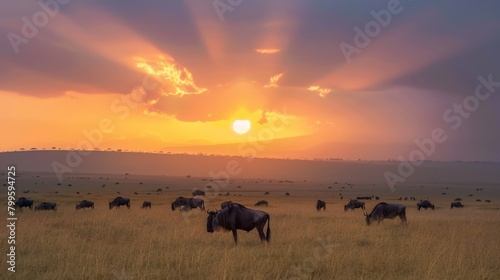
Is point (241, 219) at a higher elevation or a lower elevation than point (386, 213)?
higher

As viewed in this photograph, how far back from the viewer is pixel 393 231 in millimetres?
17453

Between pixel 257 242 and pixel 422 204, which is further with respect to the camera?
pixel 422 204

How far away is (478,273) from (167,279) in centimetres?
662

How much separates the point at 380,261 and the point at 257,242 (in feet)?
16.3

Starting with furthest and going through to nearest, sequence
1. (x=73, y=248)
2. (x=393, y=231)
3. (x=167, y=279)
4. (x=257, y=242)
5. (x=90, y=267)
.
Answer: (x=393, y=231) → (x=257, y=242) → (x=73, y=248) → (x=90, y=267) → (x=167, y=279)

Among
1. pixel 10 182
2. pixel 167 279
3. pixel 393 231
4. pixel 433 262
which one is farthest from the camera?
pixel 393 231

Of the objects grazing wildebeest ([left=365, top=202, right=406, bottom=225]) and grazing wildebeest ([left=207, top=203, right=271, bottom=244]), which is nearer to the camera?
grazing wildebeest ([left=207, top=203, right=271, bottom=244])

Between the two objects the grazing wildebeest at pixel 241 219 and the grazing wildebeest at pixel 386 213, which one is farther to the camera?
the grazing wildebeest at pixel 386 213

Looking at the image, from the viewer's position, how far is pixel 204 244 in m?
13.1

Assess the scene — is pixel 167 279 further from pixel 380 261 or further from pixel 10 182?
pixel 10 182

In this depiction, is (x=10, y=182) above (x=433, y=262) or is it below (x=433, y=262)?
above

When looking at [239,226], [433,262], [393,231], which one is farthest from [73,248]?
[393,231]

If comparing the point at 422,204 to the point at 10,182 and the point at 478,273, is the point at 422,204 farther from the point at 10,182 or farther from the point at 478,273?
the point at 10,182

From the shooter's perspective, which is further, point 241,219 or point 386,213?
point 386,213
